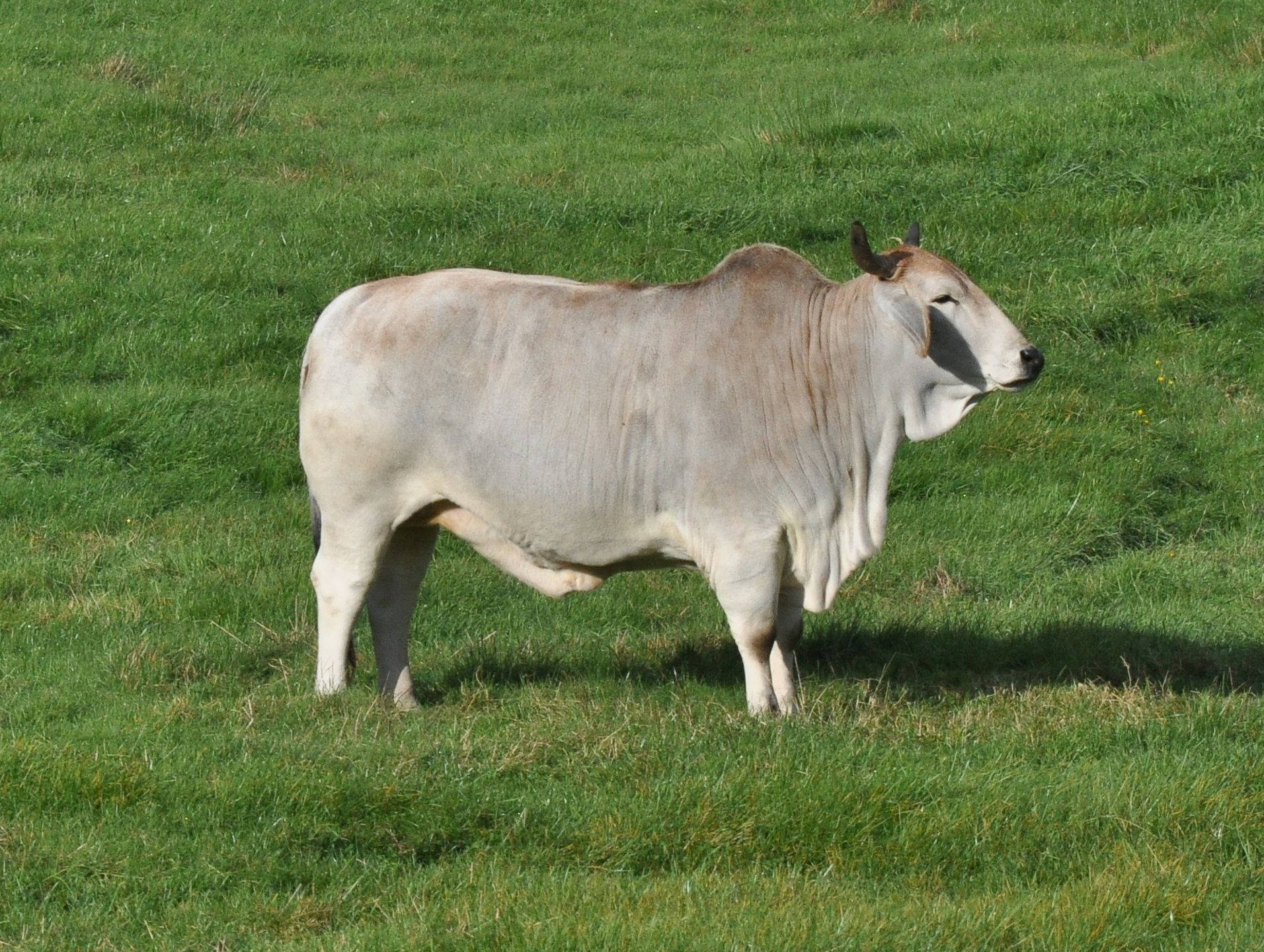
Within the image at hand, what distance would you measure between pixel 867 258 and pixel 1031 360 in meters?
0.74

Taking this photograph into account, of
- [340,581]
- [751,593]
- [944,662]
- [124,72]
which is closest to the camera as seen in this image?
[751,593]

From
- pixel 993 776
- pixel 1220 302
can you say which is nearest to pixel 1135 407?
pixel 1220 302

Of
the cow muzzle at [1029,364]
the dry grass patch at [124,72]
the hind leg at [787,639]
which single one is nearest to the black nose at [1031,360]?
the cow muzzle at [1029,364]

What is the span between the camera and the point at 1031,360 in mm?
6582

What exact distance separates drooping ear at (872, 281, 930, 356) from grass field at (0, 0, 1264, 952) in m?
1.52

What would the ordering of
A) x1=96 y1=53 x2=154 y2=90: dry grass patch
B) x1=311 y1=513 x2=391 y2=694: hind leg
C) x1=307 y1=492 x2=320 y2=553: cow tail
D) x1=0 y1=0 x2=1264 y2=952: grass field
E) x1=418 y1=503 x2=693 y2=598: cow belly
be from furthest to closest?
x1=96 y1=53 x2=154 y2=90: dry grass patch → x1=307 y1=492 x2=320 y2=553: cow tail → x1=311 y1=513 x2=391 y2=694: hind leg → x1=418 y1=503 x2=693 y2=598: cow belly → x1=0 y1=0 x2=1264 y2=952: grass field

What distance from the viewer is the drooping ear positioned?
22.1 ft

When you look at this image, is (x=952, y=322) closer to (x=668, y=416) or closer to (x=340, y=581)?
(x=668, y=416)

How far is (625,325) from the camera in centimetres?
697

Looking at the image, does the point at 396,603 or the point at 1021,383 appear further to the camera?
the point at 396,603

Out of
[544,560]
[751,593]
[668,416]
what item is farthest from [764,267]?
[544,560]

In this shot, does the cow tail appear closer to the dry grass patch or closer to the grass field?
the grass field

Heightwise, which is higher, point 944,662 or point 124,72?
point 124,72

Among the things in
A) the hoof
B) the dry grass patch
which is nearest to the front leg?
the hoof
